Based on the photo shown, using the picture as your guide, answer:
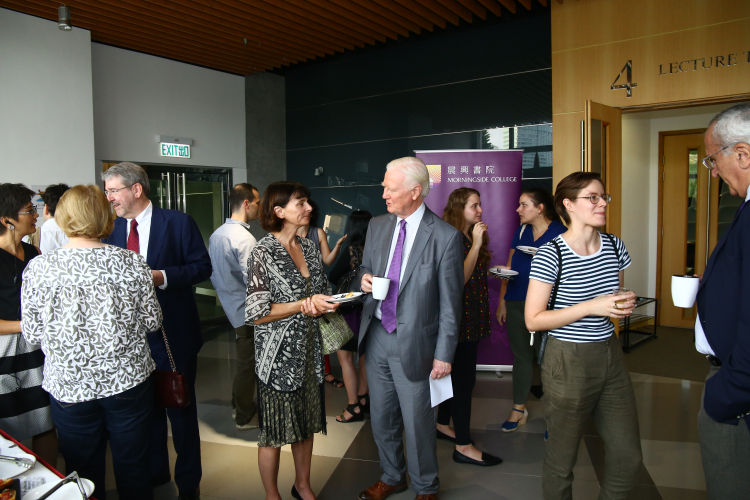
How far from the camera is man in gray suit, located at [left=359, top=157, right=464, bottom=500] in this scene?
7.94ft

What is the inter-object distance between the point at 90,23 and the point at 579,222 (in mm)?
5668

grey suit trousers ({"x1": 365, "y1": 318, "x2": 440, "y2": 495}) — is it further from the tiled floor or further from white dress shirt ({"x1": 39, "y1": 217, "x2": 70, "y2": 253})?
white dress shirt ({"x1": 39, "y1": 217, "x2": 70, "y2": 253})

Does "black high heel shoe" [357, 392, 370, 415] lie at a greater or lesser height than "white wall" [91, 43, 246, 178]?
lesser

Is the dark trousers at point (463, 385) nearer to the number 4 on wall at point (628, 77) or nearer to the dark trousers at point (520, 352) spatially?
the dark trousers at point (520, 352)

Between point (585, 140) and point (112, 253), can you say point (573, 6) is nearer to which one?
point (585, 140)

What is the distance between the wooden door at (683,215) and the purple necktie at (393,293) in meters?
5.90

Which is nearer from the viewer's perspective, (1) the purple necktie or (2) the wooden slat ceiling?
(1) the purple necktie

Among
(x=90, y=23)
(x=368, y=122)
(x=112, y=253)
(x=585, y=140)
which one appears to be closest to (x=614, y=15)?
(x=585, y=140)

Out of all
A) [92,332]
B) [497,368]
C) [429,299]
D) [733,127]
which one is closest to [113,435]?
[92,332]

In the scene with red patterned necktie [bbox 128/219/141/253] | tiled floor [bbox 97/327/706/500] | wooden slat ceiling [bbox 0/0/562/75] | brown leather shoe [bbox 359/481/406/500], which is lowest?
tiled floor [bbox 97/327/706/500]

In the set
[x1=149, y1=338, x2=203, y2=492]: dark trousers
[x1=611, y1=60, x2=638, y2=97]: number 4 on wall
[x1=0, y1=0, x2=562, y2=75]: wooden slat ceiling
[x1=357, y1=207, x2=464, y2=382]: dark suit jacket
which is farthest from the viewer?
[x1=0, y1=0, x2=562, y2=75]: wooden slat ceiling

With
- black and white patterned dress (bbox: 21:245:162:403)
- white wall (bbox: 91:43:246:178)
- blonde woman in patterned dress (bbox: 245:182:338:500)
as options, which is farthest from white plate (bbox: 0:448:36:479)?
white wall (bbox: 91:43:246:178)

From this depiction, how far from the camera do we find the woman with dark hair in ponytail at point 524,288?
363 cm

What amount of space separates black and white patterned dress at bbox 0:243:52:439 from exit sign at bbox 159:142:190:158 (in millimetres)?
4576
